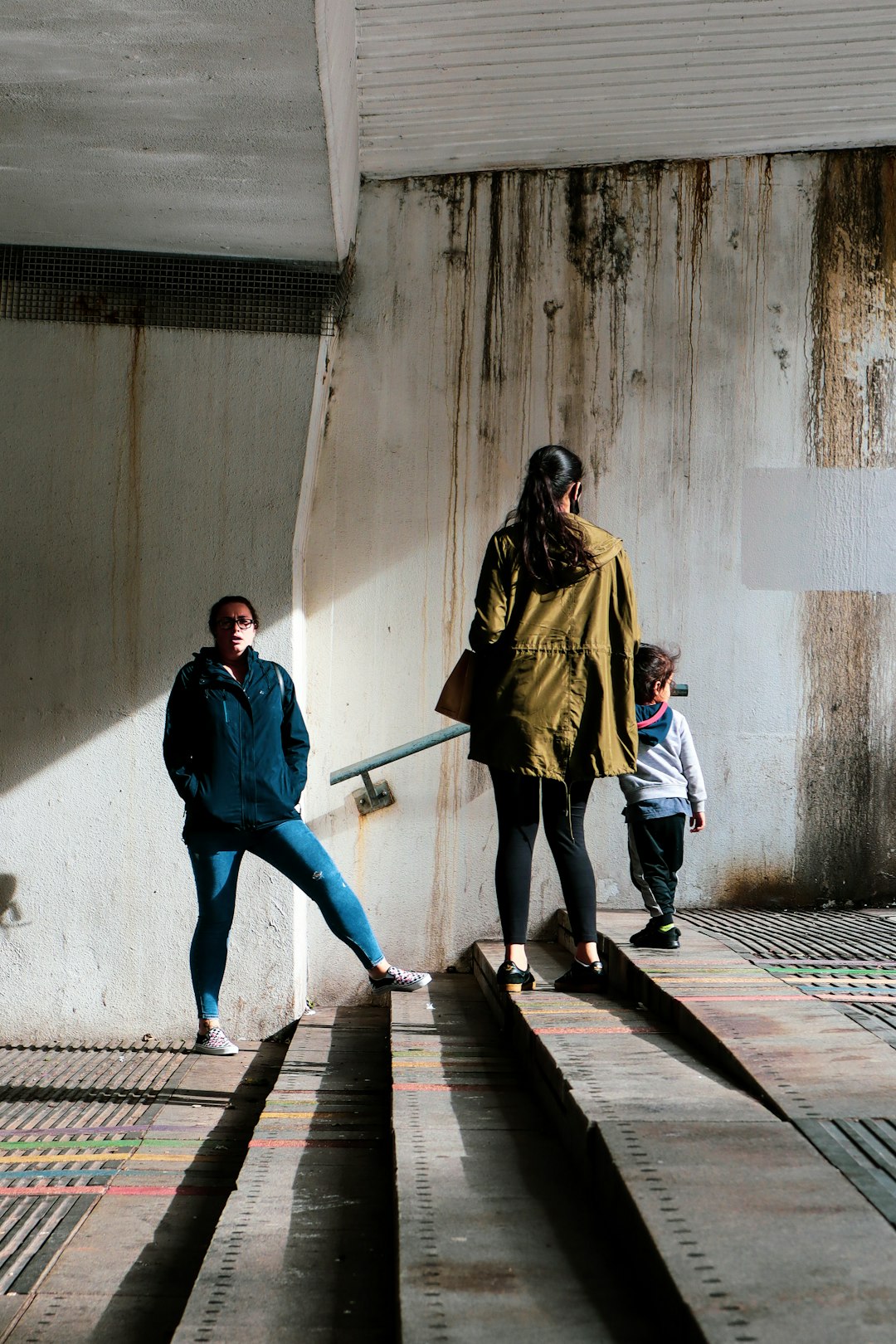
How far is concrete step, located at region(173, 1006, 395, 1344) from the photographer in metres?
2.13

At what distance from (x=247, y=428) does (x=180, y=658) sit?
42.8 inches

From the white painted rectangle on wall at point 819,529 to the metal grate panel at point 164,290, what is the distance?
2254 millimetres

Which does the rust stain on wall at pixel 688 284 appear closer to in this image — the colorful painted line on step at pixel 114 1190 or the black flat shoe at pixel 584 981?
the black flat shoe at pixel 584 981

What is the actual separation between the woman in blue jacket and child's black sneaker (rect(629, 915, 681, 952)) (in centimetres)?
83

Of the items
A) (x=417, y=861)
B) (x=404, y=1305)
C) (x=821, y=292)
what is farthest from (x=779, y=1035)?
(x=821, y=292)

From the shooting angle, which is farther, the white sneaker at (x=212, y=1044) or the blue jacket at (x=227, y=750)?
the white sneaker at (x=212, y=1044)

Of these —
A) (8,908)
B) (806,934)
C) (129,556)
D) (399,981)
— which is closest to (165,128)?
(129,556)

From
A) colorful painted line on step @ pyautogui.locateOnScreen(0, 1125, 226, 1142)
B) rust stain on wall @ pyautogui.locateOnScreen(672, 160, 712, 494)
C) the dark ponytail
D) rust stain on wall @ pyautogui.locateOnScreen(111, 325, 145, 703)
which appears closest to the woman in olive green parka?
the dark ponytail

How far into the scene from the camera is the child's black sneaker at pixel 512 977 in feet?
11.6

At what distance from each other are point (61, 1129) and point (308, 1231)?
1564 mm

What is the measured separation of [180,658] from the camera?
4.98 meters

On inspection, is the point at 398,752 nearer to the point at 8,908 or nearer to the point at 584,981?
the point at 584,981

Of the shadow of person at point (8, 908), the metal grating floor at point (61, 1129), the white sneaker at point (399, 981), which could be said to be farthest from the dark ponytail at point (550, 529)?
the shadow of person at point (8, 908)

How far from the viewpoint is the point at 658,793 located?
4.11 meters
